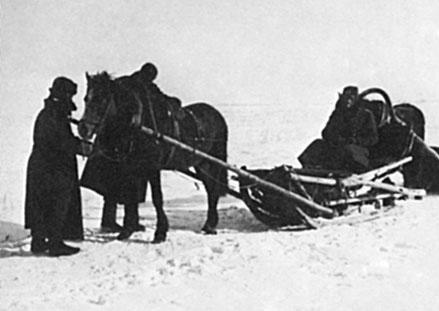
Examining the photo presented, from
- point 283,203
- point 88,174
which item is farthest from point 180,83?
point 283,203

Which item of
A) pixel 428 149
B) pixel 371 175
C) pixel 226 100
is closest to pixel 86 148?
pixel 226 100

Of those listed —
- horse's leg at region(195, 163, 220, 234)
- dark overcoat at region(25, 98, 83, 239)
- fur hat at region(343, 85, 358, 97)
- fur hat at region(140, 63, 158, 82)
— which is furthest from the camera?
fur hat at region(343, 85, 358, 97)

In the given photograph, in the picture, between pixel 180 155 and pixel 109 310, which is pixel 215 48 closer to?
pixel 180 155

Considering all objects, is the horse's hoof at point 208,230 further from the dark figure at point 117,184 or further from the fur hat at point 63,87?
the fur hat at point 63,87

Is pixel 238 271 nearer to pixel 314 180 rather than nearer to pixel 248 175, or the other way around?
pixel 248 175

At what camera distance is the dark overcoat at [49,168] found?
3875mm

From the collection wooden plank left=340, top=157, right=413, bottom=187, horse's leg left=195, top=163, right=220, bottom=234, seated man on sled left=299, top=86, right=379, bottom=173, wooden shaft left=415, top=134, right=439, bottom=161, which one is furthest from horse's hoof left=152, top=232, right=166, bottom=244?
wooden shaft left=415, top=134, right=439, bottom=161

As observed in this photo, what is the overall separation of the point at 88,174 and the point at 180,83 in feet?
2.49

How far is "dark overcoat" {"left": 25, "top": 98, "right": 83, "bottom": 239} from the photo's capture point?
153 inches

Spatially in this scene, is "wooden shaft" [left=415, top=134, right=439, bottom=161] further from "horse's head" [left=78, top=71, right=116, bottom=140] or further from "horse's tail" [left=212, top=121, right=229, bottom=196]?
"horse's head" [left=78, top=71, right=116, bottom=140]

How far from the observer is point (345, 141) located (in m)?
5.14

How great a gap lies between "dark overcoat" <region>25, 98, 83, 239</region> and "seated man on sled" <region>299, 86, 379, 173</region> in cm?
186

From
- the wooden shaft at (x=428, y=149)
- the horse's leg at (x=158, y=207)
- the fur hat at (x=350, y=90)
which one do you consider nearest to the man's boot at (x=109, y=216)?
the horse's leg at (x=158, y=207)

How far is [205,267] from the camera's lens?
373cm
